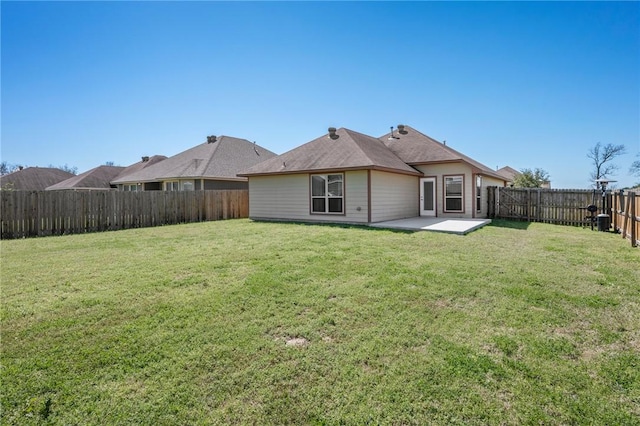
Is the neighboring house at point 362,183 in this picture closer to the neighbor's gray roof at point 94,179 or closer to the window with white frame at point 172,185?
the window with white frame at point 172,185

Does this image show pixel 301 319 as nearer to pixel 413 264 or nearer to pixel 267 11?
pixel 413 264

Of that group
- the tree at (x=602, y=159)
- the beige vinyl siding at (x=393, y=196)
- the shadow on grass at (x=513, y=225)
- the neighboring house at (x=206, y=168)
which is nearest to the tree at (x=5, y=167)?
the neighboring house at (x=206, y=168)

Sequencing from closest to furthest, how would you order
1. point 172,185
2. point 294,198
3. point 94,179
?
point 294,198 < point 172,185 < point 94,179

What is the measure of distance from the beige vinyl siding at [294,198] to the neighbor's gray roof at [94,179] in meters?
20.1

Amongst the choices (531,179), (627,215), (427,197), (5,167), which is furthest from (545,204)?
(5,167)

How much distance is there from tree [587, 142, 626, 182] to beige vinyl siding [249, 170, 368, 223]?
1657 inches

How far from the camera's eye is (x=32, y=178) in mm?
32438

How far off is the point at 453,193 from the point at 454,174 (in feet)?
3.06

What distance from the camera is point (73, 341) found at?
11.0ft

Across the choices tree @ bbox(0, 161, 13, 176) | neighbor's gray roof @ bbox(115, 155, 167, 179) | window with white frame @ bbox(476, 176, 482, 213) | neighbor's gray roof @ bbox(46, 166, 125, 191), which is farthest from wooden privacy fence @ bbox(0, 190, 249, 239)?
tree @ bbox(0, 161, 13, 176)

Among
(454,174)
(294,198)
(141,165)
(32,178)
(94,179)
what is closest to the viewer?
(294,198)

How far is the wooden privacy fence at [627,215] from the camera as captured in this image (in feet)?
27.5

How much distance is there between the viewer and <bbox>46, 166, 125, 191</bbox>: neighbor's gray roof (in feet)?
91.7

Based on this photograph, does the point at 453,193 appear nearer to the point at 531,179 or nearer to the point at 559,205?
the point at 559,205
